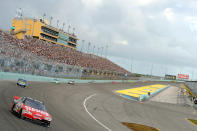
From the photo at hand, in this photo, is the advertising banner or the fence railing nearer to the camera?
the fence railing

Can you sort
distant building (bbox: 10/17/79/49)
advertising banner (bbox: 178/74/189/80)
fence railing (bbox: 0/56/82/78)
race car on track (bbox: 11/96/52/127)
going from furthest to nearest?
advertising banner (bbox: 178/74/189/80)
distant building (bbox: 10/17/79/49)
fence railing (bbox: 0/56/82/78)
race car on track (bbox: 11/96/52/127)

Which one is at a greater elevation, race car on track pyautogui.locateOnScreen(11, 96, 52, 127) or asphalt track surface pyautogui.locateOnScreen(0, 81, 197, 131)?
race car on track pyautogui.locateOnScreen(11, 96, 52, 127)

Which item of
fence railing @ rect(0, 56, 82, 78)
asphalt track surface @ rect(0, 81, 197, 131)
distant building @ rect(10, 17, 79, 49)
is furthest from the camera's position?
distant building @ rect(10, 17, 79, 49)

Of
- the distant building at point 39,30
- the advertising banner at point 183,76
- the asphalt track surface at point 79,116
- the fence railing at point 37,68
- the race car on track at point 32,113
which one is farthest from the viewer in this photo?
the advertising banner at point 183,76

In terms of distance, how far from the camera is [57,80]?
4353cm

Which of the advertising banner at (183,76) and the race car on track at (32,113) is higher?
the advertising banner at (183,76)

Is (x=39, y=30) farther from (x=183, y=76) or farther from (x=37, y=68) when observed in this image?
(x=183, y=76)

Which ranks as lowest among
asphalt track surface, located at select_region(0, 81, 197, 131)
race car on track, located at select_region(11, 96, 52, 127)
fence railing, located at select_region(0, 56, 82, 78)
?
asphalt track surface, located at select_region(0, 81, 197, 131)

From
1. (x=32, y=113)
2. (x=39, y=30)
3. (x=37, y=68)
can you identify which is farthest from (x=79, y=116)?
(x=39, y=30)

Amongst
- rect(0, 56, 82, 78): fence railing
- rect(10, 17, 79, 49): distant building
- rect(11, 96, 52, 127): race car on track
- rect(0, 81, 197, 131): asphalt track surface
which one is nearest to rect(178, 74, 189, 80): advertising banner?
rect(10, 17, 79, 49): distant building

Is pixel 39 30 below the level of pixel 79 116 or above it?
above

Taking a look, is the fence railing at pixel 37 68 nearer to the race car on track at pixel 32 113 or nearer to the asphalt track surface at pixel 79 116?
the asphalt track surface at pixel 79 116

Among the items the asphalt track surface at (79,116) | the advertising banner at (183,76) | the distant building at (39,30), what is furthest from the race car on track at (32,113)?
the advertising banner at (183,76)

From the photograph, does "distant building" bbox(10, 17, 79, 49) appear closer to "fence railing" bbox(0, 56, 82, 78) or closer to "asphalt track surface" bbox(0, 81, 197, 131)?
"fence railing" bbox(0, 56, 82, 78)
